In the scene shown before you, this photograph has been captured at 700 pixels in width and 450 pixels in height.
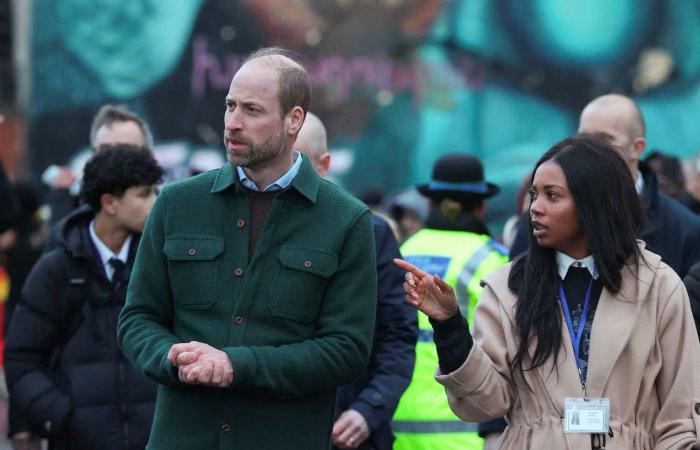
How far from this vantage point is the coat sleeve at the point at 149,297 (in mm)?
4762

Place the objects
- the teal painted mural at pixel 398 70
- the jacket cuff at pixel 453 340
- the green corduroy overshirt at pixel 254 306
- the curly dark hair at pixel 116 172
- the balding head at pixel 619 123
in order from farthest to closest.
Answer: the teal painted mural at pixel 398 70 → the balding head at pixel 619 123 → the curly dark hair at pixel 116 172 → the jacket cuff at pixel 453 340 → the green corduroy overshirt at pixel 254 306

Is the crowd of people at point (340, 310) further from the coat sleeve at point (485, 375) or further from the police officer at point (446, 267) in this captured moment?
the police officer at point (446, 267)

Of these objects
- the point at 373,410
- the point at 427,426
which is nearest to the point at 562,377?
the point at 373,410

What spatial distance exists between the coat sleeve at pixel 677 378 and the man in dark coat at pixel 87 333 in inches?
90.0

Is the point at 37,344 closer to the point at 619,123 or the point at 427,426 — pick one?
the point at 427,426

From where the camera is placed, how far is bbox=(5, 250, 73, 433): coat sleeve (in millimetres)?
6195

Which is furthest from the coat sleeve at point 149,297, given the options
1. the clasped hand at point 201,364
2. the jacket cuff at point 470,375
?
the jacket cuff at point 470,375

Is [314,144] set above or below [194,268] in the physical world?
above

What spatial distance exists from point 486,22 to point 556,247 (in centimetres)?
963

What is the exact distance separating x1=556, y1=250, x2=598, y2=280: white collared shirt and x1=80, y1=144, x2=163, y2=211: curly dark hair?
7.31 feet

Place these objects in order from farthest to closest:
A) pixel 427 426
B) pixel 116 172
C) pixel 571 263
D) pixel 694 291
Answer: pixel 427 426, pixel 116 172, pixel 694 291, pixel 571 263

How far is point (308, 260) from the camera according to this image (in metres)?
4.74

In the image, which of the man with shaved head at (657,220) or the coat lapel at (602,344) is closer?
the coat lapel at (602,344)

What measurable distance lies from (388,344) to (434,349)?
31.7 inches
